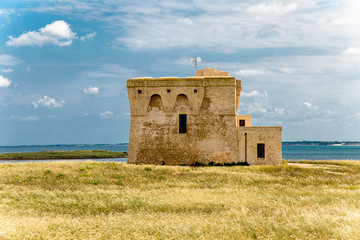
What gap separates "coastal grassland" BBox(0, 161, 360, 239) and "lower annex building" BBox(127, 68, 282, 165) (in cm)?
424

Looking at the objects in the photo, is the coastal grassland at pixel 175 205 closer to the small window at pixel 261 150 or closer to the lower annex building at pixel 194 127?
the small window at pixel 261 150

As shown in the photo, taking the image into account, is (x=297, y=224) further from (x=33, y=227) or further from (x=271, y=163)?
(x=271, y=163)

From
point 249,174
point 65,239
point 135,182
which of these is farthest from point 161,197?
point 249,174

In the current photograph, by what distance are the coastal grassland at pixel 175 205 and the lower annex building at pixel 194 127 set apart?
4.24 m

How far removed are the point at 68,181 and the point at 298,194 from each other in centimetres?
1375

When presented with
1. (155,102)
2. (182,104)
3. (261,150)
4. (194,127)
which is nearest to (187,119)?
(194,127)

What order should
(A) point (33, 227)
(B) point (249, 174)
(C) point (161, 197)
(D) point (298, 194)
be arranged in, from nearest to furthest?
(A) point (33, 227) → (C) point (161, 197) → (D) point (298, 194) → (B) point (249, 174)

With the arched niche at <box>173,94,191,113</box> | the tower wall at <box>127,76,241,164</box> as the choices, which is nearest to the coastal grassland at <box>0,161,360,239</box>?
the tower wall at <box>127,76,241,164</box>

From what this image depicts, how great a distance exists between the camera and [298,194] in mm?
18859

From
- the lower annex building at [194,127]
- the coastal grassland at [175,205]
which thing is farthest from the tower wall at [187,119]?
the coastal grassland at [175,205]

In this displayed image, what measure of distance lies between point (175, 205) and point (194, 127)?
19023mm

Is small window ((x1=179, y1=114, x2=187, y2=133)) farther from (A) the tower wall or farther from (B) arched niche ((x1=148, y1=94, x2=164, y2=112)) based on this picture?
(B) arched niche ((x1=148, y1=94, x2=164, y2=112))

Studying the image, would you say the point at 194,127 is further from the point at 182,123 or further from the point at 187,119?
the point at 182,123

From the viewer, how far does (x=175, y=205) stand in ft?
51.3
